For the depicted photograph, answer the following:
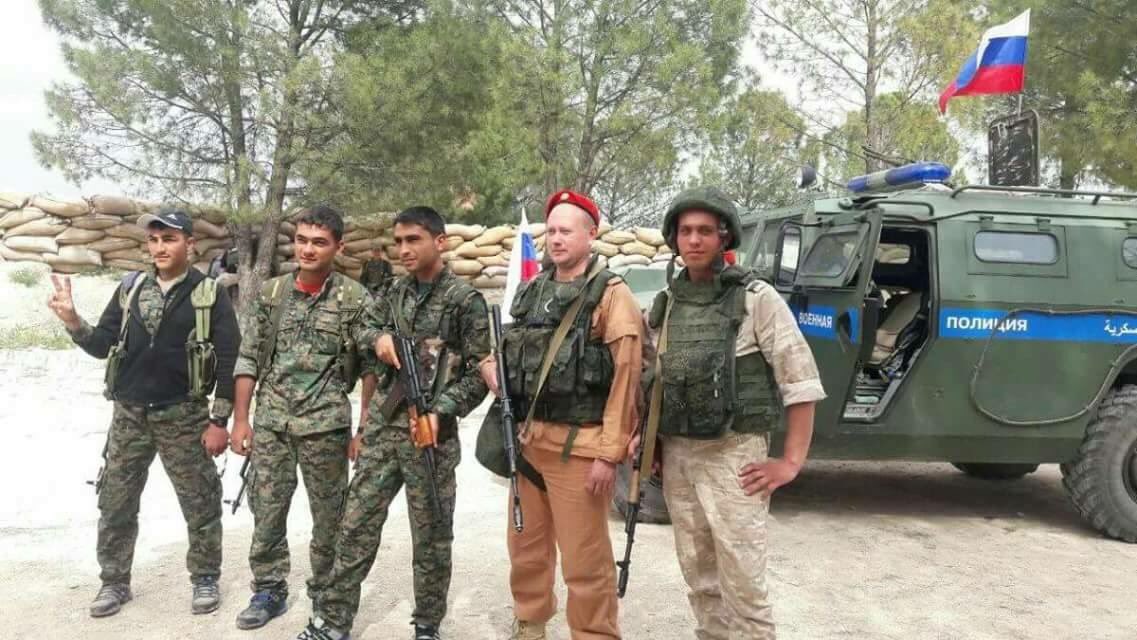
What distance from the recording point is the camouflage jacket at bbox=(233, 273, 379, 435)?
315 cm

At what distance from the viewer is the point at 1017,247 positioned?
4.92 meters

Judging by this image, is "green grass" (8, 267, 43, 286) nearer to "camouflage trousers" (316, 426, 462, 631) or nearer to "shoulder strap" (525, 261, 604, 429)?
"camouflage trousers" (316, 426, 462, 631)

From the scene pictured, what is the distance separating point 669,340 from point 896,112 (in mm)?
10582

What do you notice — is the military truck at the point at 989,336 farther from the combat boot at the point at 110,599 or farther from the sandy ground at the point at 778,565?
the combat boot at the point at 110,599

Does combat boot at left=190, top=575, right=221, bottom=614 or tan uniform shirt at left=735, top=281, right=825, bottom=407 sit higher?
tan uniform shirt at left=735, top=281, right=825, bottom=407

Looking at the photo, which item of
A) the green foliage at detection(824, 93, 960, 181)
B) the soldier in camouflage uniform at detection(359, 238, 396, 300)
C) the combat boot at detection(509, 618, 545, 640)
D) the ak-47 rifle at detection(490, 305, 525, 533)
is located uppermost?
the green foliage at detection(824, 93, 960, 181)

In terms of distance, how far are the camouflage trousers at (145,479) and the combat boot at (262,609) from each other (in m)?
0.31

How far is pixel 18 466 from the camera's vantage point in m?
5.64

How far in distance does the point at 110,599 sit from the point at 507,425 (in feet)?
6.38

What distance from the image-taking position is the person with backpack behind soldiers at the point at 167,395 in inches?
132

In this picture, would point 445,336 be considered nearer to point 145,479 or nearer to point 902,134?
point 145,479

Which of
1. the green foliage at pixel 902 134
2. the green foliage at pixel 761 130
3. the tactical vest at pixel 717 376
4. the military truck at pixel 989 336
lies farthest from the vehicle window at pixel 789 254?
the green foliage at pixel 902 134

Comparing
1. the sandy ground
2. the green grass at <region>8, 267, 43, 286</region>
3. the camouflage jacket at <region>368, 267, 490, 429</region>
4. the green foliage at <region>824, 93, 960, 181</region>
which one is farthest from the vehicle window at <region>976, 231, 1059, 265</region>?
the green grass at <region>8, 267, 43, 286</region>

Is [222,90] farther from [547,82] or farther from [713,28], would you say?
[713,28]
